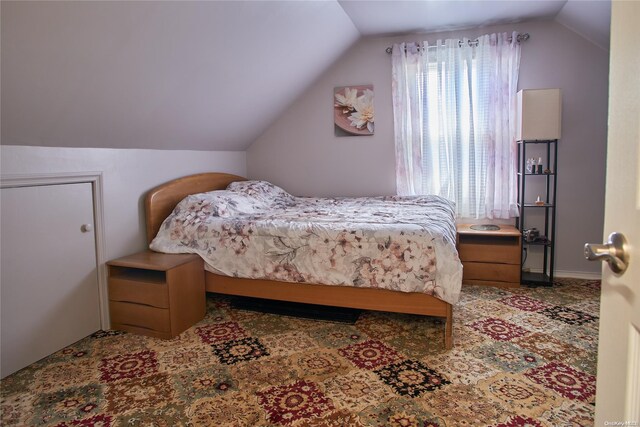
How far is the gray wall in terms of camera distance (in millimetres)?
3699

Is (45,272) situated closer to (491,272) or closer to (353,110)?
(353,110)

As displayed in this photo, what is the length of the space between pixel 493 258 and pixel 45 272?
323 cm

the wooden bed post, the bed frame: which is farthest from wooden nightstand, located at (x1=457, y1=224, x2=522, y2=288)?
the wooden bed post

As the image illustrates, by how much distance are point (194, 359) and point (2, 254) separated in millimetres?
1102

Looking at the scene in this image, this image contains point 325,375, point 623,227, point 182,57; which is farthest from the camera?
point 182,57

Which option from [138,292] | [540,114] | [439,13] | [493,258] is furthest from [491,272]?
[138,292]

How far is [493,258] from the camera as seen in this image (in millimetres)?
3639

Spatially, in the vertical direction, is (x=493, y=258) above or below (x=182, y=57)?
below

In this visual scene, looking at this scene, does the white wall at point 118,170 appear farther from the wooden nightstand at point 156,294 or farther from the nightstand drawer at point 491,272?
the nightstand drawer at point 491,272

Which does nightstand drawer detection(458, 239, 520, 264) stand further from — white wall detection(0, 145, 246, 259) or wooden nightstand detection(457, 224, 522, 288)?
white wall detection(0, 145, 246, 259)

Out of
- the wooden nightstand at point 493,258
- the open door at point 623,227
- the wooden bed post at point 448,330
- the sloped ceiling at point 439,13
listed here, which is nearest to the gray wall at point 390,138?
the sloped ceiling at point 439,13

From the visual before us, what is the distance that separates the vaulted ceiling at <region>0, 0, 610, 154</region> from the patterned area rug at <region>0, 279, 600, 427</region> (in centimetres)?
129

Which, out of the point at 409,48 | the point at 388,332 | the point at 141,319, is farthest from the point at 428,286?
the point at 409,48

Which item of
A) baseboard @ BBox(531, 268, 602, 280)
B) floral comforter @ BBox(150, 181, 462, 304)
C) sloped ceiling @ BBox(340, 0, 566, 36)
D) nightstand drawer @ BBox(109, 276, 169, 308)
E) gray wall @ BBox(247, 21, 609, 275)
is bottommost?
baseboard @ BBox(531, 268, 602, 280)
